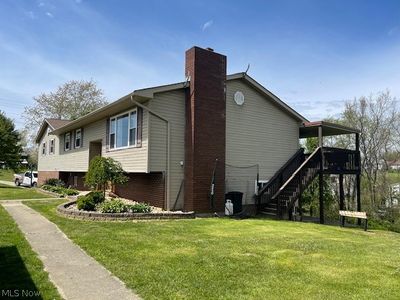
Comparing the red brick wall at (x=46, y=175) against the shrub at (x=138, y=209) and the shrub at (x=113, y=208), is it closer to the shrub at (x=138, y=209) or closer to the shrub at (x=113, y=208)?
the shrub at (x=113, y=208)

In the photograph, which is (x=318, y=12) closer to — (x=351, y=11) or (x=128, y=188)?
(x=351, y=11)

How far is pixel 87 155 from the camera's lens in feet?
69.3

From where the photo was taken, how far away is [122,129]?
16.3 meters

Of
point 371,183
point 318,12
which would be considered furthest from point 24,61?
point 371,183

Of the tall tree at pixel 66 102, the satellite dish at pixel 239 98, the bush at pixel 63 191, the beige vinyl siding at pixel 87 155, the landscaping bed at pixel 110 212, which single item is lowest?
the landscaping bed at pixel 110 212

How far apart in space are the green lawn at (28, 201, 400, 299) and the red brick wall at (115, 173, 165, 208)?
4.03 m

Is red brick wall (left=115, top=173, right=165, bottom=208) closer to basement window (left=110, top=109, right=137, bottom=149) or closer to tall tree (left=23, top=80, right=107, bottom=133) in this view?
basement window (left=110, top=109, right=137, bottom=149)

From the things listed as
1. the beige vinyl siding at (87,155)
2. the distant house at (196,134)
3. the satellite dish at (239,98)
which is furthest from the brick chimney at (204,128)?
the beige vinyl siding at (87,155)

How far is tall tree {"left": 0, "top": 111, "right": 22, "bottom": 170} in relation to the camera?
35500 mm

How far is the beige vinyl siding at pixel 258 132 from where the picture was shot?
16.1m

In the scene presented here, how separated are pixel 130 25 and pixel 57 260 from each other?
10291 mm

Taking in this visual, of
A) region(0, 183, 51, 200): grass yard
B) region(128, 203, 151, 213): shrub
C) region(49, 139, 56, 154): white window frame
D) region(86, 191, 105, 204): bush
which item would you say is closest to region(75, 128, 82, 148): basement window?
region(0, 183, 51, 200): grass yard

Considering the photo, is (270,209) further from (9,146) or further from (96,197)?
(9,146)

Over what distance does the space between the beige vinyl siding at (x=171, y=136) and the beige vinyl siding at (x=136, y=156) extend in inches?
10.4
